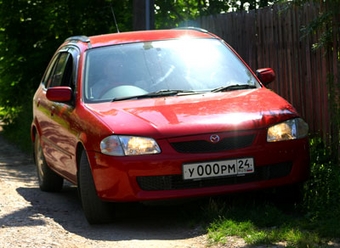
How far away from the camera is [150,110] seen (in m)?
8.21

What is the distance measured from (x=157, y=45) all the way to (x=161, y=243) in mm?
2678

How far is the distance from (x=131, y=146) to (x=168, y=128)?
1.05 ft

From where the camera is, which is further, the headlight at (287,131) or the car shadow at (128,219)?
the headlight at (287,131)

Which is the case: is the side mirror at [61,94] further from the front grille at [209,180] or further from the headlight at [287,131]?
the headlight at [287,131]

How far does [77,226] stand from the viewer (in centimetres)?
827

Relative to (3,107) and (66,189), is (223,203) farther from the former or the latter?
(3,107)

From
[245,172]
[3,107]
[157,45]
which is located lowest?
[3,107]

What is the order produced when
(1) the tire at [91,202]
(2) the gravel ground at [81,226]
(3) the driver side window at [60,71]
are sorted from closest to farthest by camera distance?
(2) the gravel ground at [81,226]
(1) the tire at [91,202]
(3) the driver side window at [60,71]

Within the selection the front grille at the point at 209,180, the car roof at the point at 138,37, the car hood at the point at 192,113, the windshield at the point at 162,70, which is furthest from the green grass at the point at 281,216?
the car roof at the point at 138,37

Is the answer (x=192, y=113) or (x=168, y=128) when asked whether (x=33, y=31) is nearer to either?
(x=192, y=113)

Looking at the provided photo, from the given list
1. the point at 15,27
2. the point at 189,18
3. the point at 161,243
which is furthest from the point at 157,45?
the point at 15,27

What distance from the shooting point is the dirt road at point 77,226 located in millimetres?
7414

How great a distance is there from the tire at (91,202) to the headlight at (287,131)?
143 centimetres

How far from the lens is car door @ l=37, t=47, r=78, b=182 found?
8.86m
